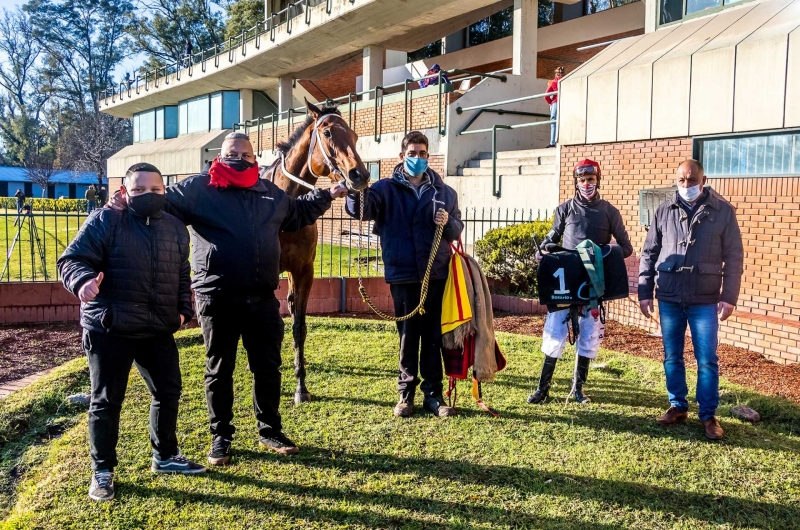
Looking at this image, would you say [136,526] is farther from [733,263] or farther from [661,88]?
[661,88]

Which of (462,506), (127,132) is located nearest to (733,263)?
(462,506)


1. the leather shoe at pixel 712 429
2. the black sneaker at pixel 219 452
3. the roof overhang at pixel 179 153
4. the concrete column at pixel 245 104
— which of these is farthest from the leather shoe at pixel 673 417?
the concrete column at pixel 245 104

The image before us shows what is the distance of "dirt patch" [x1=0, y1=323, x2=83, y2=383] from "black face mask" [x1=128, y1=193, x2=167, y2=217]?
3705 millimetres

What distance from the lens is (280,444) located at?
4410mm

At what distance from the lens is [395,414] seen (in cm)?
517

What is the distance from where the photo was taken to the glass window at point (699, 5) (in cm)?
926

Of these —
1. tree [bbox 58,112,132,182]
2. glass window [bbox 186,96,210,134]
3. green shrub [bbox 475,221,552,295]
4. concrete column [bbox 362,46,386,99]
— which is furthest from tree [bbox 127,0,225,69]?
green shrub [bbox 475,221,552,295]

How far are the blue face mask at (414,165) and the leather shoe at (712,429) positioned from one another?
2787 mm

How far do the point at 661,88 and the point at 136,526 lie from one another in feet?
26.6

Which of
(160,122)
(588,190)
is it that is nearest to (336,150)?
(588,190)

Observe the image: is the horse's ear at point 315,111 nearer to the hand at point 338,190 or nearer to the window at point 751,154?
the hand at point 338,190

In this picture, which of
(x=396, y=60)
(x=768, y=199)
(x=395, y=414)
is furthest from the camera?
(x=396, y=60)

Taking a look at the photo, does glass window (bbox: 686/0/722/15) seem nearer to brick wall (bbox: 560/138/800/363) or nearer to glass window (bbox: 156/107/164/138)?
brick wall (bbox: 560/138/800/363)

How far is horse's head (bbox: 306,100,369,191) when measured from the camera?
4652 mm
